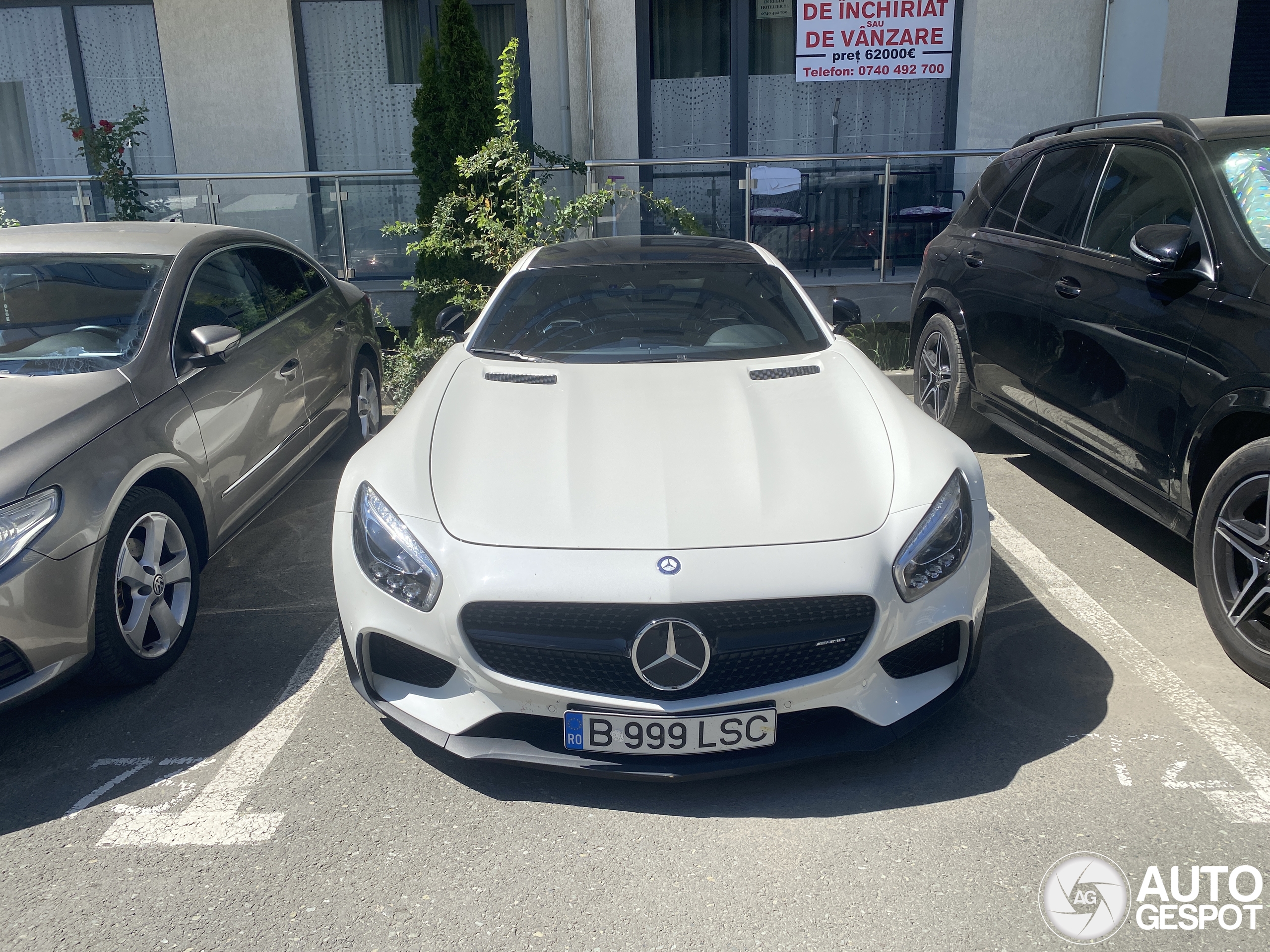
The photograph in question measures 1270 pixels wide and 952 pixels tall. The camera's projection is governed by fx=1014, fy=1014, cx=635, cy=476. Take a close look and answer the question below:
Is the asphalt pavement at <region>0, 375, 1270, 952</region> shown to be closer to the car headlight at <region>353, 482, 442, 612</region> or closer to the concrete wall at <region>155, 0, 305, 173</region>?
the car headlight at <region>353, 482, 442, 612</region>

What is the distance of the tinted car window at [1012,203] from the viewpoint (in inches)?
205

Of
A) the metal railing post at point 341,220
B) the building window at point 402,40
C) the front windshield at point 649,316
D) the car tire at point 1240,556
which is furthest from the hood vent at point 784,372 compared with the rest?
the building window at point 402,40

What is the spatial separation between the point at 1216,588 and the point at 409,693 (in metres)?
2.64

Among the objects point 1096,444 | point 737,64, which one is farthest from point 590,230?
point 1096,444

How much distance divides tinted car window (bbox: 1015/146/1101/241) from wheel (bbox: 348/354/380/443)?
12.0ft

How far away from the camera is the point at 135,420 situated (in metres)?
3.52

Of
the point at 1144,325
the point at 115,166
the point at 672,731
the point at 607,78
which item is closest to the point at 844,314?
the point at 1144,325

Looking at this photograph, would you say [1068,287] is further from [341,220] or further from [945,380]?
[341,220]

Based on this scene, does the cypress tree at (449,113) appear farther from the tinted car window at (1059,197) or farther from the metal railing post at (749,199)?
the tinted car window at (1059,197)

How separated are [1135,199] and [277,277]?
3982 millimetres

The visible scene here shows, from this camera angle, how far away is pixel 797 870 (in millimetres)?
2502

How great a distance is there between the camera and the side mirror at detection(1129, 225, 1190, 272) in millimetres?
3623

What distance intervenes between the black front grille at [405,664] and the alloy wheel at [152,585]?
1.04 metres

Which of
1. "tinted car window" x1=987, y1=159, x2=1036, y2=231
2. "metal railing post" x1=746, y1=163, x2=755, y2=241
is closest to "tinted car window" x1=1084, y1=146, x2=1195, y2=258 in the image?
"tinted car window" x1=987, y1=159, x2=1036, y2=231
